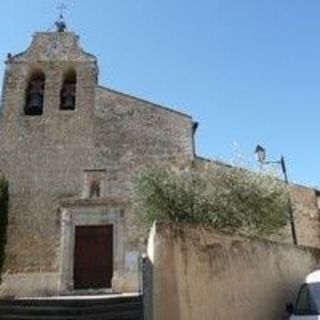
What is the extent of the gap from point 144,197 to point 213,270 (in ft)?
19.8

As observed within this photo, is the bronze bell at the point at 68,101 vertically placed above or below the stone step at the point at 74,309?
above

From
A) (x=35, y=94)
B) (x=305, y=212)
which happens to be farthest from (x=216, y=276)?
(x=35, y=94)

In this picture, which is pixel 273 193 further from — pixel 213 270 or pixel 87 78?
pixel 87 78

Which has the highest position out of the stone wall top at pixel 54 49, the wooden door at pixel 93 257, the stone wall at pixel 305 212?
the stone wall top at pixel 54 49

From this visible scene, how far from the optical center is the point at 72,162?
1861 centimetres

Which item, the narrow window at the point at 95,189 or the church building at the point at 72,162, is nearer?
the church building at the point at 72,162

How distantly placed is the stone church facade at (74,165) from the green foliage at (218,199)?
2.22 meters

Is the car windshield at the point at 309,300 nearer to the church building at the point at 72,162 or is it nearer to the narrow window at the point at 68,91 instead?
the church building at the point at 72,162

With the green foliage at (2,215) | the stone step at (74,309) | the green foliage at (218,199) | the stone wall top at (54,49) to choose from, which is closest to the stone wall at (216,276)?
the stone step at (74,309)

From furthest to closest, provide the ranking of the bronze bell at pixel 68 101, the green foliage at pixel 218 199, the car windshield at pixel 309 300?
the bronze bell at pixel 68 101 → the green foliage at pixel 218 199 → the car windshield at pixel 309 300

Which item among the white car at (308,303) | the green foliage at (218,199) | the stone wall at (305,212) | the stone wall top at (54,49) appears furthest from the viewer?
the stone wall top at (54,49)

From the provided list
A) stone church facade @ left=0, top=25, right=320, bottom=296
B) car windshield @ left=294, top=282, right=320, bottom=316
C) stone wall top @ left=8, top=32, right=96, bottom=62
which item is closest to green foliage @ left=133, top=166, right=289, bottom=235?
stone church facade @ left=0, top=25, right=320, bottom=296

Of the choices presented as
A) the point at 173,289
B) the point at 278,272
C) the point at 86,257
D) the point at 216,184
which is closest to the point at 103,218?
the point at 86,257

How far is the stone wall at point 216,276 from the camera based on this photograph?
8.46 metres
